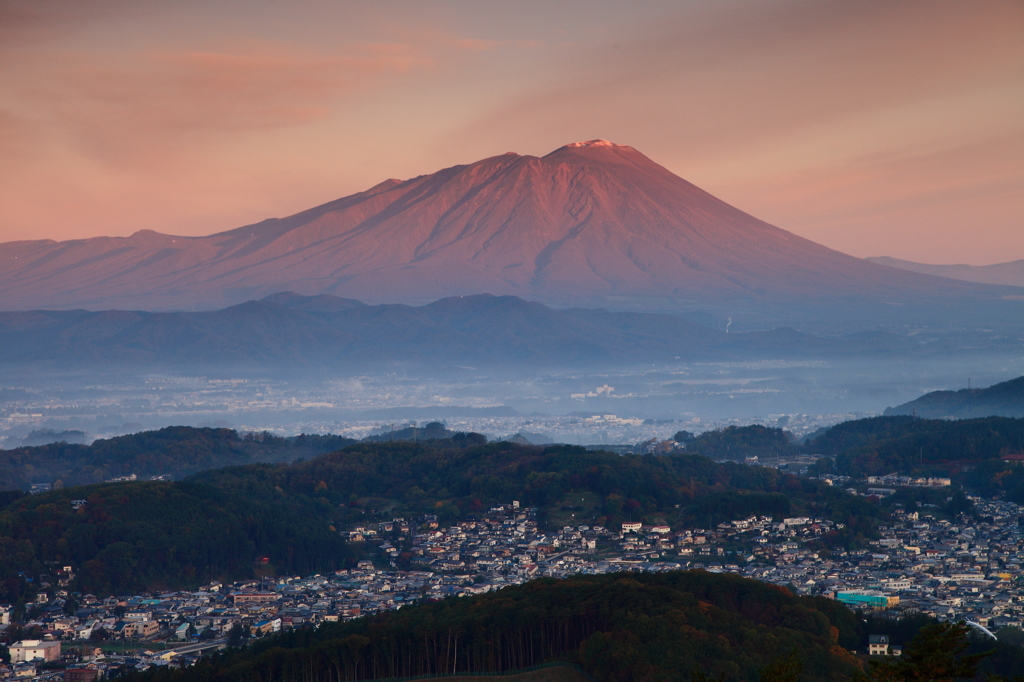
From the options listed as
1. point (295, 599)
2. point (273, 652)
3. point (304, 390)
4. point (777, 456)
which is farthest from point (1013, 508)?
point (304, 390)

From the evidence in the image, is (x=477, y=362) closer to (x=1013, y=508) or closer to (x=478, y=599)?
(x=1013, y=508)

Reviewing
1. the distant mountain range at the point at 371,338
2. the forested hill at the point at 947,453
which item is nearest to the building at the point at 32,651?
the forested hill at the point at 947,453

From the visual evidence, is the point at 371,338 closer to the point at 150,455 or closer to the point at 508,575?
the point at 150,455

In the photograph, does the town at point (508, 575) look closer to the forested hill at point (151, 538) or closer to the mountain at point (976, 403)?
the forested hill at point (151, 538)

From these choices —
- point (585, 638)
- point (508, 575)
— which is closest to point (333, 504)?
point (508, 575)

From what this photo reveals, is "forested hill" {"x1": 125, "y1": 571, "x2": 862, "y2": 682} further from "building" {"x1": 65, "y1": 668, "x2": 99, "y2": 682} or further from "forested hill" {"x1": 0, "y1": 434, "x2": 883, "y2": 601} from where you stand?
"forested hill" {"x1": 0, "y1": 434, "x2": 883, "y2": 601}

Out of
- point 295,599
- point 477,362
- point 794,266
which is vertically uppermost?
point 794,266
